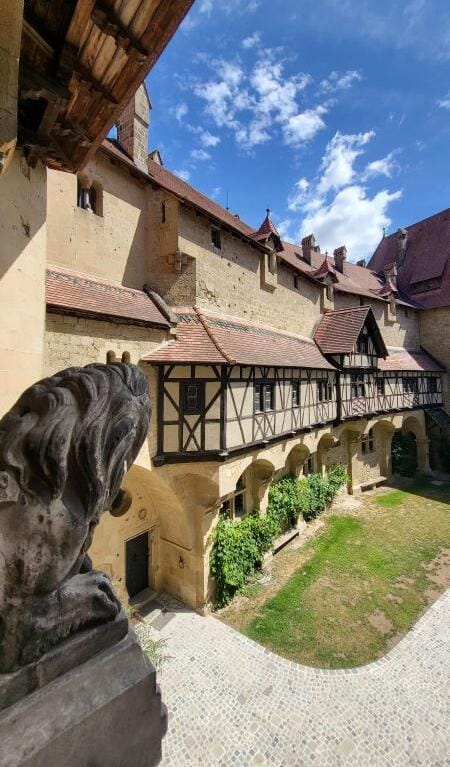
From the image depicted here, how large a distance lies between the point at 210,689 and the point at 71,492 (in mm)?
7920

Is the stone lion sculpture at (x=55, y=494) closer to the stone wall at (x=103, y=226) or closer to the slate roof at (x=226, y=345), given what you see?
the slate roof at (x=226, y=345)

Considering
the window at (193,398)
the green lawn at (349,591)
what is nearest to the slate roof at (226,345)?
the window at (193,398)

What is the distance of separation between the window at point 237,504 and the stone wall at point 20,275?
829 centimetres

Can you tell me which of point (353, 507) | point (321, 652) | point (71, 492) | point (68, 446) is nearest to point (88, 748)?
point (71, 492)

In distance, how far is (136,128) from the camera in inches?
424

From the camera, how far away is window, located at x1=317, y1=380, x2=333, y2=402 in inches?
560

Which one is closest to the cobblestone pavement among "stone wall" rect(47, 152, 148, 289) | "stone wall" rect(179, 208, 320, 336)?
"stone wall" rect(179, 208, 320, 336)

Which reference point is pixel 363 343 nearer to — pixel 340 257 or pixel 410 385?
pixel 410 385

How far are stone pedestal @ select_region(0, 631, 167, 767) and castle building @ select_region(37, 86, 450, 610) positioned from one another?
5.69m

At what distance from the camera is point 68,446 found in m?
1.83

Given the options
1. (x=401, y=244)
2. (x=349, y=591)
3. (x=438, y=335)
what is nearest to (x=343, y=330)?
(x=349, y=591)

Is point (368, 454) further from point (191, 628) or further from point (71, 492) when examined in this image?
point (71, 492)

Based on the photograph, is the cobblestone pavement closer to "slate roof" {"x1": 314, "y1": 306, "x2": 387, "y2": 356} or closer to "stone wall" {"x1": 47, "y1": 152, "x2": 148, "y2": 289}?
"stone wall" {"x1": 47, "y1": 152, "x2": 148, "y2": 289}

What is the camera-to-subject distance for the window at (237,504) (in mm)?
11797
